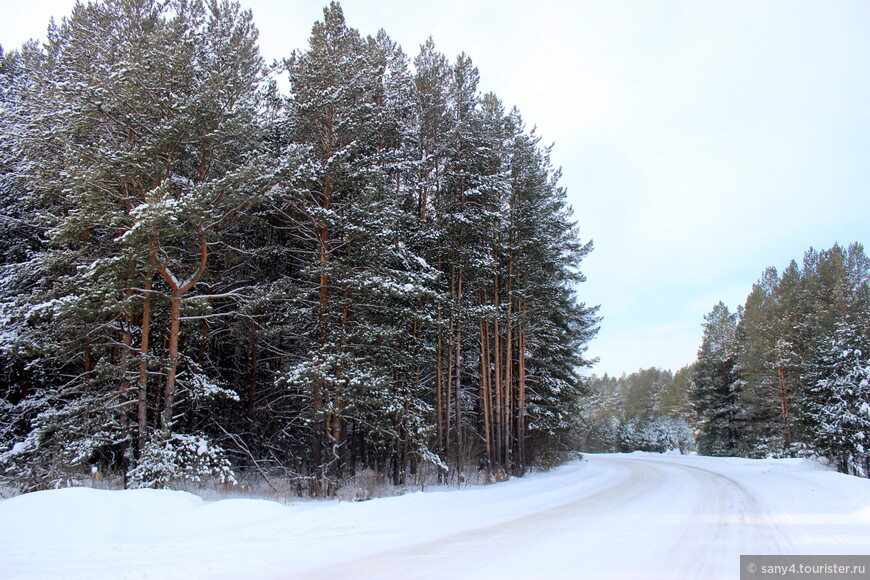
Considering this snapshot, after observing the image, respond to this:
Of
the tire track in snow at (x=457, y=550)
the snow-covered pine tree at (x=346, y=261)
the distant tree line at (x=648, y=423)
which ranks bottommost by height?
the distant tree line at (x=648, y=423)

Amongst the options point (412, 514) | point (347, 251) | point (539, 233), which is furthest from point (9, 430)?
point (539, 233)

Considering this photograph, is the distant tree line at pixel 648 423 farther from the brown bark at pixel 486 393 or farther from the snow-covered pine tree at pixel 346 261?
the snow-covered pine tree at pixel 346 261

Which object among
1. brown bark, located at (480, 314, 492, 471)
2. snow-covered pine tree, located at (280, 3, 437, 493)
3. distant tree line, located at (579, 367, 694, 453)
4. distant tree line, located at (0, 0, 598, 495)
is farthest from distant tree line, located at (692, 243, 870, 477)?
snow-covered pine tree, located at (280, 3, 437, 493)

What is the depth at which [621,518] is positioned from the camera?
9477 millimetres

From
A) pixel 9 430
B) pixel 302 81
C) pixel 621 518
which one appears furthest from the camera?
pixel 302 81

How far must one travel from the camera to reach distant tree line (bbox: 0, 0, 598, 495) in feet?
35.9

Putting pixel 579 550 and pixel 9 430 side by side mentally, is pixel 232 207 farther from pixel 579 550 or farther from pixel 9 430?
pixel 579 550

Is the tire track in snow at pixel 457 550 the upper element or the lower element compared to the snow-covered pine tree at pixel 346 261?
lower

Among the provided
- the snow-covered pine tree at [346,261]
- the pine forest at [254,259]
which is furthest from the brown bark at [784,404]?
the snow-covered pine tree at [346,261]

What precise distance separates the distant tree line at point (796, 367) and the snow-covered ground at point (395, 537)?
1471 cm

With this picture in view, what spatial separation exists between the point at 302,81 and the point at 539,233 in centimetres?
1136

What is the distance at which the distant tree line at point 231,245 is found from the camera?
35.9 feet

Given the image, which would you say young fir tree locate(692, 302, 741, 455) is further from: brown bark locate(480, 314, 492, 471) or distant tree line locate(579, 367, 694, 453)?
brown bark locate(480, 314, 492, 471)

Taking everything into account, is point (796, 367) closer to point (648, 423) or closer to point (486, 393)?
point (486, 393)
